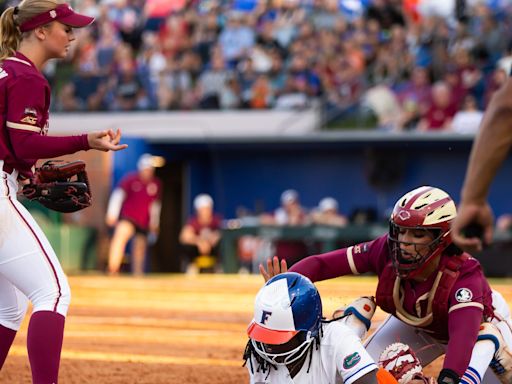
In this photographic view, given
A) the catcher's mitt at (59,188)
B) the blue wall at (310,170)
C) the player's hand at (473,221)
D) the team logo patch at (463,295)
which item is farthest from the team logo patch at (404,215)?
the blue wall at (310,170)

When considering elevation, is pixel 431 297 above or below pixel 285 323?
below

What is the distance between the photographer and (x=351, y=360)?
4.56 meters

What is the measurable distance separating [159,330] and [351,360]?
5.43 meters

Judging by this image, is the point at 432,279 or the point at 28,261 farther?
the point at 432,279

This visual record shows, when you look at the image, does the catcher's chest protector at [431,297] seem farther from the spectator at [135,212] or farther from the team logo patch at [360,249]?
the spectator at [135,212]

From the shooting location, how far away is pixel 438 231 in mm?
5418

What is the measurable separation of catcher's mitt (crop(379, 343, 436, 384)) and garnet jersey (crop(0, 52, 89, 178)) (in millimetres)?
1803

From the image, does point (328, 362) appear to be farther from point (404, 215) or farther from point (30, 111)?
point (30, 111)

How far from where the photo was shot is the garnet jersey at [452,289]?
5039 mm

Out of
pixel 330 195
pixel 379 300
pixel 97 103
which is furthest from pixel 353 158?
pixel 379 300

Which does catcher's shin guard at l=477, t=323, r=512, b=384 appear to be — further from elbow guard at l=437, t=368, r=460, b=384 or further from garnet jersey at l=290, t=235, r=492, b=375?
elbow guard at l=437, t=368, r=460, b=384

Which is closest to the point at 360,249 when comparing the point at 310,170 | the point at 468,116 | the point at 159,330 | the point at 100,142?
the point at 100,142

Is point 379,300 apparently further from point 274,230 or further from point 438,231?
point 274,230

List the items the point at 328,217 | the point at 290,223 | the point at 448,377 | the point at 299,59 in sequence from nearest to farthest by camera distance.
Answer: the point at 448,377 → the point at 328,217 → the point at 290,223 → the point at 299,59
